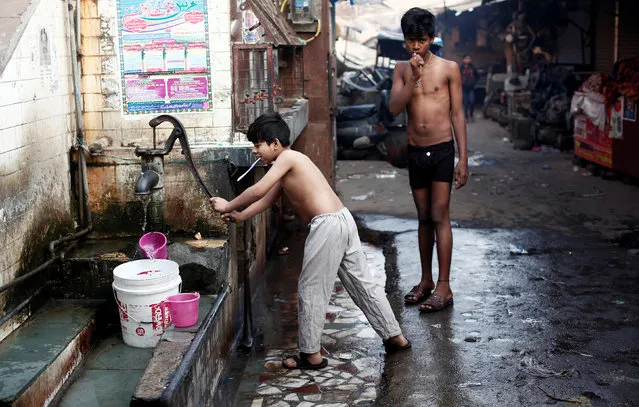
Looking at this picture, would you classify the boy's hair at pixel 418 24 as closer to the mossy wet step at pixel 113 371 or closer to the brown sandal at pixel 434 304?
the brown sandal at pixel 434 304

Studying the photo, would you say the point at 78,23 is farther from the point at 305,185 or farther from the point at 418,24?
the point at 418,24

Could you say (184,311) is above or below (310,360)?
above

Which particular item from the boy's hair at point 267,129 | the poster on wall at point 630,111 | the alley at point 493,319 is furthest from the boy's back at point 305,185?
the poster on wall at point 630,111

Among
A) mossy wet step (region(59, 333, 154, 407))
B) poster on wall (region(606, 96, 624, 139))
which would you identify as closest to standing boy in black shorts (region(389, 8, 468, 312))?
mossy wet step (region(59, 333, 154, 407))

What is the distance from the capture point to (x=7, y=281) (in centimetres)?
469

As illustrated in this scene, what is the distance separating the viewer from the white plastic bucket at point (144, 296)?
4.70 meters

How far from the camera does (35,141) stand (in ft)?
16.9

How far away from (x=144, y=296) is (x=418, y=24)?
3.09 m

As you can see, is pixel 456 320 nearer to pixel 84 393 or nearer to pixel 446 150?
pixel 446 150

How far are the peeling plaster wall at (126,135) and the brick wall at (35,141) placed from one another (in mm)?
204

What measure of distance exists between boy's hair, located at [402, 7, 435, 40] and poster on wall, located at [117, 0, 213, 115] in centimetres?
162

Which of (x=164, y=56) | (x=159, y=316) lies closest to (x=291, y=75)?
Result: (x=164, y=56)

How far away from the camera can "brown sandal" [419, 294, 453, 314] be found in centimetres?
628

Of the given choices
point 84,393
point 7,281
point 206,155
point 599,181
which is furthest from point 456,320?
point 599,181
